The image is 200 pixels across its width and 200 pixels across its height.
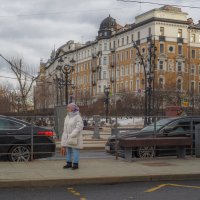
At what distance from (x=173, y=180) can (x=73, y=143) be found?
2733 millimetres

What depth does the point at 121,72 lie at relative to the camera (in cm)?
11069

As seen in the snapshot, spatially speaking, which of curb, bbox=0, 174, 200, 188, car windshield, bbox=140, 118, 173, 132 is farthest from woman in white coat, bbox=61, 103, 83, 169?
car windshield, bbox=140, 118, 173, 132

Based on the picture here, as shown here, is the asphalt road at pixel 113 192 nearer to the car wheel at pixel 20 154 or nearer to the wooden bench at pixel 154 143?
the wooden bench at pixel 154 143

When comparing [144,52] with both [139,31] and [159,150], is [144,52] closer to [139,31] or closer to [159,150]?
[139,31]

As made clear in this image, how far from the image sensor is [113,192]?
388 inches

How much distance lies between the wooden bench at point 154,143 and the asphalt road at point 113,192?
3514mm

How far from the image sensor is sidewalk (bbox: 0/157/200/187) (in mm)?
10641

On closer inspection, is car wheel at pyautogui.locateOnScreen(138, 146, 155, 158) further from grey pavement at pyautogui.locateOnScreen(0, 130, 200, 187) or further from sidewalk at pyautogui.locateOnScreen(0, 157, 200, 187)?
sidewalk at pyautogui.locateOnScreen(0, 157, 200, 187)

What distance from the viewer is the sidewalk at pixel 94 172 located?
1064 centimetres

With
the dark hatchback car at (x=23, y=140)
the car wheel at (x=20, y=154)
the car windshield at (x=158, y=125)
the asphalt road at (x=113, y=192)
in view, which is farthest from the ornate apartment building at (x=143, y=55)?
the asphalt road at (x=113, y=192)

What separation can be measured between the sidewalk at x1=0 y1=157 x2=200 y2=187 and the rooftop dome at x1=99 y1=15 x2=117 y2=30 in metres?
105

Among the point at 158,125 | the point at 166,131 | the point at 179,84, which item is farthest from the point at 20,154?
the point at 179,84

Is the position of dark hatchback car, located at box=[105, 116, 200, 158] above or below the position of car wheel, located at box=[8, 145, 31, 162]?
above

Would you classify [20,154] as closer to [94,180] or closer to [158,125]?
[94,180]
